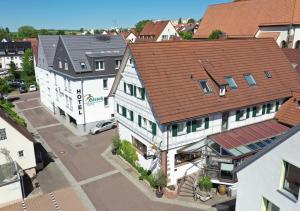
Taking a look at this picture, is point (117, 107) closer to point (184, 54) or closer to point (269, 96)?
point (184, 54)

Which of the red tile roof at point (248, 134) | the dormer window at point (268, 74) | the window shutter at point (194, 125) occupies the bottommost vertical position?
the red tile roof at point (248, 134)

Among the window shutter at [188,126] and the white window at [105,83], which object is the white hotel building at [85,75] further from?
the window shutter at [188,126]

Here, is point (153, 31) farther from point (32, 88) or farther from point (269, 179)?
point (269, 179)

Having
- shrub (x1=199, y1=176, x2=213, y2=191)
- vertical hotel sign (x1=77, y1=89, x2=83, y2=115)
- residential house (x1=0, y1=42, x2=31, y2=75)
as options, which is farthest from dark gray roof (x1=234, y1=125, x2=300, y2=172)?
residential house (x1=0, y1=42, x2=31, y2=75)

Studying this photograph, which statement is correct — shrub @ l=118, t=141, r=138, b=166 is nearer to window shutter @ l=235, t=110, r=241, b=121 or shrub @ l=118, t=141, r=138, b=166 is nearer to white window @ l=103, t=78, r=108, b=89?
window shutter @ l=235, t=110, r=241, b=121

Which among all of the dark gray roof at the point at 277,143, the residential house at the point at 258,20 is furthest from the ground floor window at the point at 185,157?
the residential house at the point at 258,20

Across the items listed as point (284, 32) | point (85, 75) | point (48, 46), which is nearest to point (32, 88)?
point (48, 46)
